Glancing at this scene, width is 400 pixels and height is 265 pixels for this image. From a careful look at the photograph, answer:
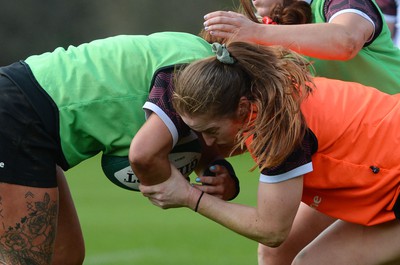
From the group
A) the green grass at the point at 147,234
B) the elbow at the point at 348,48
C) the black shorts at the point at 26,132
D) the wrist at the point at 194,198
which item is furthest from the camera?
the green grass at the point at 147,234

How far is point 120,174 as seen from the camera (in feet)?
12.0

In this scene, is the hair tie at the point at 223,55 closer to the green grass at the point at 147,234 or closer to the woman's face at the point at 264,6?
the woman's face at the point at 264,6

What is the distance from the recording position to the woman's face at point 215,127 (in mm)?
3354

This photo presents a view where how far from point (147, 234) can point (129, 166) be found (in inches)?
122

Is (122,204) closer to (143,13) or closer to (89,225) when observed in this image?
(89,225)

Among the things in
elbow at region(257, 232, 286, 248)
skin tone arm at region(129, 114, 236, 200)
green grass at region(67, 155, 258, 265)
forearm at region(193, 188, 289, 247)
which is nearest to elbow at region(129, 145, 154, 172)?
skin tone arm at region(129, 114, 236, 200)

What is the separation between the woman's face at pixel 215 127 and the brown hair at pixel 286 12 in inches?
28.8

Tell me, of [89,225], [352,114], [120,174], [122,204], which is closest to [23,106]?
[120,174]

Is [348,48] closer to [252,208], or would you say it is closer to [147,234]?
[252,208]

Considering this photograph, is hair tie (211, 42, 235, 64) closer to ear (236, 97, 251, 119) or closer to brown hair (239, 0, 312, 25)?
ear (236, 97, 251, 119)

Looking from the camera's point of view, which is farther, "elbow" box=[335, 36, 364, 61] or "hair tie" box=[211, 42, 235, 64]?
"elbow" box=[335, 36, 364, 61]

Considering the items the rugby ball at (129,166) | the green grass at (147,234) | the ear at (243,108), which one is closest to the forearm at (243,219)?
the rugby ball at (129,166)

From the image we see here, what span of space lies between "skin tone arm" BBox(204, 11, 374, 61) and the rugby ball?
48 cm

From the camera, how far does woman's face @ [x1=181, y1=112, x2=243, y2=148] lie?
3354 mm
